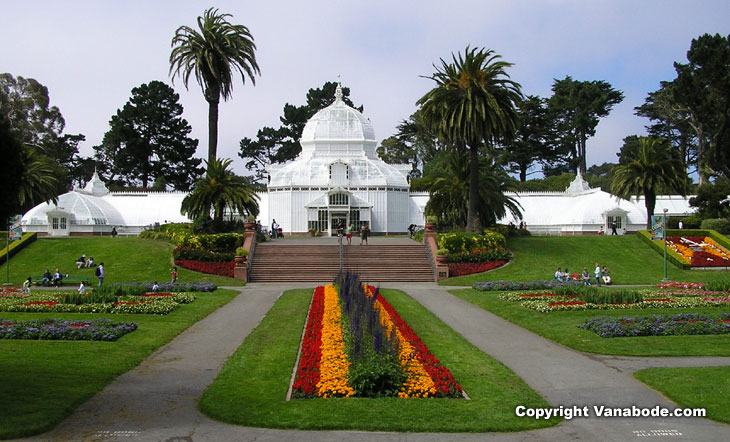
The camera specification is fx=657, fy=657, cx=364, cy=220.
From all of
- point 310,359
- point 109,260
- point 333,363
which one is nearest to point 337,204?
point 109,260

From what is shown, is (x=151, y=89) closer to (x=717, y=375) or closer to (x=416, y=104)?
(x=416, y=104)

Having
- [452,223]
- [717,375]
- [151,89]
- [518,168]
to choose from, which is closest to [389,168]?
[452,223]

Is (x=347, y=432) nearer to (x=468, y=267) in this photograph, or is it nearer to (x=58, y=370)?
(x=58, y=370)

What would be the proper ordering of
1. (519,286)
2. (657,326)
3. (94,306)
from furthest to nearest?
(519,286) < (94,306) < (657,326)

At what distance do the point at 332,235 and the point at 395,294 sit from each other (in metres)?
30.9

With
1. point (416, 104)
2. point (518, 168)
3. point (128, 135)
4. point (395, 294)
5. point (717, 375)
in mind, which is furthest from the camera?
point (518, 168)

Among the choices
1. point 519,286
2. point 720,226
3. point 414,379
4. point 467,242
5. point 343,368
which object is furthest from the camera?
point 720,226

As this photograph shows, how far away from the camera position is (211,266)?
122 feet

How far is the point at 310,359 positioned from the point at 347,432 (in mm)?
3776

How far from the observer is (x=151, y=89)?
90312 mm

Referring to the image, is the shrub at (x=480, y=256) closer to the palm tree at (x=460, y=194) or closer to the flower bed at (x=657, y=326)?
the palm tree at (x=460, y=194)

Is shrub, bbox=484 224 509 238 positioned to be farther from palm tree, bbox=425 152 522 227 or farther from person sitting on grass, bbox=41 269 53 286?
person sitting on grass, bbox=41 269 53 286

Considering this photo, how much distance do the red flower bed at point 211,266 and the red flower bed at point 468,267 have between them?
1241 cm

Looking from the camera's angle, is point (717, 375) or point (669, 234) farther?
point (669, 234)
